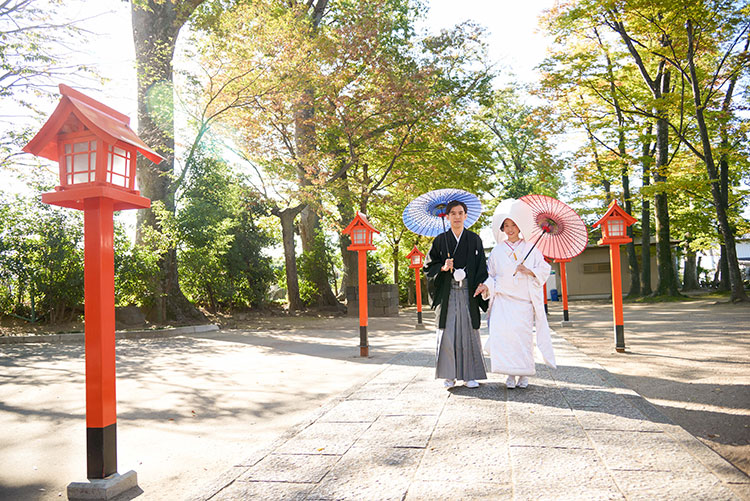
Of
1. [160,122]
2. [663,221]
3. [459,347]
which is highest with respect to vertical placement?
[160,122]

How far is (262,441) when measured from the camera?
4008 mm

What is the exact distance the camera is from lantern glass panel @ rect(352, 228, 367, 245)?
8.94 meters

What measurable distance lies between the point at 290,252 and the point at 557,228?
1184 cm

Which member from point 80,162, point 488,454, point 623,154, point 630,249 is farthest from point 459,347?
point 630,249

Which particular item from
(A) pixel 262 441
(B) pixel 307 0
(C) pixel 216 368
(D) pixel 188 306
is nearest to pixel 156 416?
(A) pixel 262 441

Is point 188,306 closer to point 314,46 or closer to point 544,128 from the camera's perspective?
point 314,46

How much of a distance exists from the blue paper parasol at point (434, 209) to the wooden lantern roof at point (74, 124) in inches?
129

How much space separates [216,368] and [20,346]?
5631mm

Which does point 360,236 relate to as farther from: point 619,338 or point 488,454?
point 488,454

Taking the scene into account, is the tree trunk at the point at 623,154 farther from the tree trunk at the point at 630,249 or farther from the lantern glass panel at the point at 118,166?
the lantern glass panel at the point at 118,166

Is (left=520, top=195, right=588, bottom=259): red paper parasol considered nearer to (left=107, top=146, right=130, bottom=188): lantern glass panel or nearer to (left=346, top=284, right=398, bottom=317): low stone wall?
(left=107, top=146, right=130, bottom=188): lantern glass panel

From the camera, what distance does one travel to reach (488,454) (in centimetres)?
313

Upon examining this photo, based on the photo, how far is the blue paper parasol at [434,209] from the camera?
18.8ft

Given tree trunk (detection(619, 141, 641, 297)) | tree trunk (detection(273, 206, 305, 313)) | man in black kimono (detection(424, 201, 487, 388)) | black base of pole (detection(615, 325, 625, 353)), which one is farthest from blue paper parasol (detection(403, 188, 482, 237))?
tree trunk (detection(619, 141, 641, 297))
